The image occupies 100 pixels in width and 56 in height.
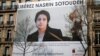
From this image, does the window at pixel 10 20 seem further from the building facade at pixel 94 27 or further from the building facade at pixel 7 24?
the building facade at pixel 94 27

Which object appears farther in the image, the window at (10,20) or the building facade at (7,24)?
the window at (10,20)

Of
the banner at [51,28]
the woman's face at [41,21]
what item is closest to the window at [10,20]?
the banner at [51,28]

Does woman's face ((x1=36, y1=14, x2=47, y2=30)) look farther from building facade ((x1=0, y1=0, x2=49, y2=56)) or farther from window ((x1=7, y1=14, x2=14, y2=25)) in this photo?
window ((x1=7, y1=14, x2=14, y2=25))

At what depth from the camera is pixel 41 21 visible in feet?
142

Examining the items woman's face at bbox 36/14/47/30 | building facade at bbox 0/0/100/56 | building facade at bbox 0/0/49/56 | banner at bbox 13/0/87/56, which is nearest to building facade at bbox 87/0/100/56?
building facade at bbox 0/0/100/56

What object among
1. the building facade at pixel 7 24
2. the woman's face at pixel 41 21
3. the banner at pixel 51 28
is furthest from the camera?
the building facade at pixel 7 24

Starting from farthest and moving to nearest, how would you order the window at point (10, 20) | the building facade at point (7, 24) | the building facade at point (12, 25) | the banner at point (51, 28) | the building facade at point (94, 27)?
the window at point (10, 20)
the building facade at point (7, 24)
the banner at point (51, 28)
the building facade at point (12, 25)
the building facade at point (94, 27)

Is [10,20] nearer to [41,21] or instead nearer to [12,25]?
[12,25]

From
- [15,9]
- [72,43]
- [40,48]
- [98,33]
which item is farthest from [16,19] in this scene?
[98,33]

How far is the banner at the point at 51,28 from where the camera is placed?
40688 mm

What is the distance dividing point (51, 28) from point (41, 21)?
6.70 feet

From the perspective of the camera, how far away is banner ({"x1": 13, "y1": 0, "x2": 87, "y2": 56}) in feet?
133

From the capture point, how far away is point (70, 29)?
Answer: 4138 cm

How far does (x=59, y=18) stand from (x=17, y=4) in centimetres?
777
